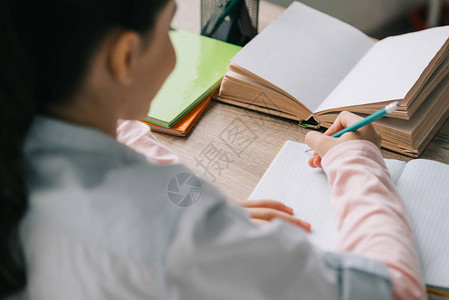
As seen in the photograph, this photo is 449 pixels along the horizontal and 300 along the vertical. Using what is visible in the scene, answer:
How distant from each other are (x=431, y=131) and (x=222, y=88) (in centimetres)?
41

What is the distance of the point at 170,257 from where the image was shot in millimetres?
446

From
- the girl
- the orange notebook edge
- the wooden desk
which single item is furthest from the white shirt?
the orange notebook edge

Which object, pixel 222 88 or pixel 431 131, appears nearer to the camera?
pixel 431 131

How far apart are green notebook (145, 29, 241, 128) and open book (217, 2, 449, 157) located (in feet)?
0.19

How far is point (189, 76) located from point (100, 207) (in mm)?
645

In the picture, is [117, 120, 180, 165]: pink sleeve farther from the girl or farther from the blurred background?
the blurred background

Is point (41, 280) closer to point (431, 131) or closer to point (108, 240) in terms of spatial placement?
point (108, 240)

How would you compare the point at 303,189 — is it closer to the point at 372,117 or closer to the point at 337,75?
the point at 372,117

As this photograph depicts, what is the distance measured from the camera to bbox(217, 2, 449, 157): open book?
34.2 inches

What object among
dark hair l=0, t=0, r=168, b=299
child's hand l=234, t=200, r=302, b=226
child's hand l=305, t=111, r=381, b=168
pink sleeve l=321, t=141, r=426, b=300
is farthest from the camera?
child's hand l=305, t=111, r=381, b=168

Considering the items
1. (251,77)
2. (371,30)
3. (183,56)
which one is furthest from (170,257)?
(371,30)

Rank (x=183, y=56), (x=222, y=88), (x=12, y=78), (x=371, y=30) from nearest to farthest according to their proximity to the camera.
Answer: (x=12, y=78)
(x=222, y=88)
(x=183, y=56)
(x=371, y=30)

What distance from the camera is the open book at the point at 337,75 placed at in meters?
0.87

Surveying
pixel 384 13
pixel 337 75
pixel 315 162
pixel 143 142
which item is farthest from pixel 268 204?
pixel 384 13
